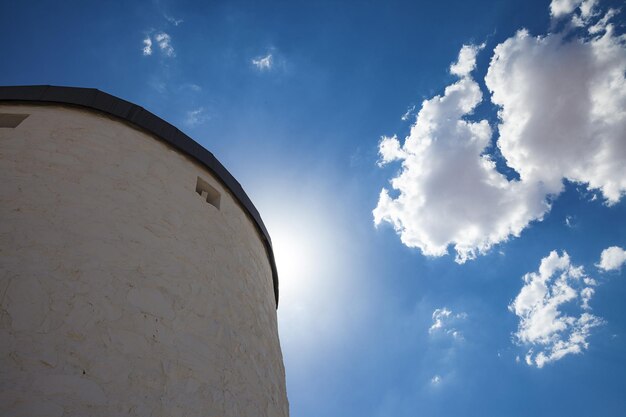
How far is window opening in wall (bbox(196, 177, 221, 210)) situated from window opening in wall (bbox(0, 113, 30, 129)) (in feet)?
6.36

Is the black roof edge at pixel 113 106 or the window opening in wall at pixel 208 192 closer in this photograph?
the black roof edge at pixel 113 106

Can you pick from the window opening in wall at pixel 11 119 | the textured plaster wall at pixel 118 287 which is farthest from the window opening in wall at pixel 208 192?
the window opening in wall at pixel 11 119

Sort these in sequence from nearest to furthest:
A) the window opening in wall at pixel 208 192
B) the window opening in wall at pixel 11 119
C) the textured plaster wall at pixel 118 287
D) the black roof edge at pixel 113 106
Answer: the textured plaster wall at pixel 118 287 < the window opening in wall at pixel 11 119 < the black roof edge at pixel 113 106 < the window opening in wall at pixel 208 192

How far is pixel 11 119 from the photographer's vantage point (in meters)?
4.41


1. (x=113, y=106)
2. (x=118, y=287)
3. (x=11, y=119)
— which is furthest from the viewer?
(x=113, y=106)

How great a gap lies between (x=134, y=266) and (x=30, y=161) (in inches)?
58.0

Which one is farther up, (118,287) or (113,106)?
(113,106)

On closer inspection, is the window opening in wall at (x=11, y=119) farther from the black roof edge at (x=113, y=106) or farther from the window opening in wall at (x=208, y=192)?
the window opening in wall at (x=208, y=192)

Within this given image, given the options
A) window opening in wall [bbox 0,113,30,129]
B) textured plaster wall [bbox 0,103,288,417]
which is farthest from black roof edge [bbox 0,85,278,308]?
window opening in wall [bbox 0,113,30,129]

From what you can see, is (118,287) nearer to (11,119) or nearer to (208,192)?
(208,192)

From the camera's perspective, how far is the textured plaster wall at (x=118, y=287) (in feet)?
7.68

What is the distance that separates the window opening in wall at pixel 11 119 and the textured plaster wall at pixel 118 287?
3.3 inches

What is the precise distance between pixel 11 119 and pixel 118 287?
2.87 metres

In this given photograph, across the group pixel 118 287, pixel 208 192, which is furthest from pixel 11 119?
pixel 118 287
